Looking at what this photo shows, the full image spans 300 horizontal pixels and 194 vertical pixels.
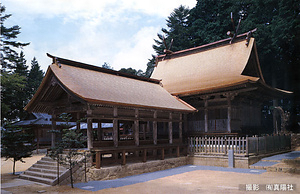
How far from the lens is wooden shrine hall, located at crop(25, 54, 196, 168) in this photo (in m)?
12.6

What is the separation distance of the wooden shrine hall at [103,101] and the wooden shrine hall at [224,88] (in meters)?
2.46

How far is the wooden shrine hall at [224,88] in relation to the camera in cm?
1820

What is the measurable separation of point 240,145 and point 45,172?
11.3 meters

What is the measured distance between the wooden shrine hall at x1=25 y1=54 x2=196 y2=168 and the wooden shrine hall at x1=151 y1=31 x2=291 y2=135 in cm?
246

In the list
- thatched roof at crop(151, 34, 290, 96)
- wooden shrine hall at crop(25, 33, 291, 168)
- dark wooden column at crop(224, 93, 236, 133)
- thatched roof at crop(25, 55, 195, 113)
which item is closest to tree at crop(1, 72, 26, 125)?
thatched roof at crop(25, 55, 195, 113)

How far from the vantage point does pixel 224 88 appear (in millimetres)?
17328

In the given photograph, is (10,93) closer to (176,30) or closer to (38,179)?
(38,179)

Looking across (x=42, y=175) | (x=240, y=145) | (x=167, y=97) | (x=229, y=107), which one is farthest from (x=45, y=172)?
(x=229, y=107)

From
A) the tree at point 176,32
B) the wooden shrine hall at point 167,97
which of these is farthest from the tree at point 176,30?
the wooden shrine hall at point 167,97

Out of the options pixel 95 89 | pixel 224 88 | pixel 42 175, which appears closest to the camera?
pixel 42 175

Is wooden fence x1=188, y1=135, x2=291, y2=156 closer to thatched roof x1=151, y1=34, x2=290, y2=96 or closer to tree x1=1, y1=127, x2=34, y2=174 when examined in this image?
thatched roof x1=151, y1=34, x2=290, y2=96

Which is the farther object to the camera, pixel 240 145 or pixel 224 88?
pixel 224 88

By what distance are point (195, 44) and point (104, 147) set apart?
3241 centimetres

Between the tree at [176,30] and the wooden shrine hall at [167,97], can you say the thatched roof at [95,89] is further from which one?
the tree at [176,30]
